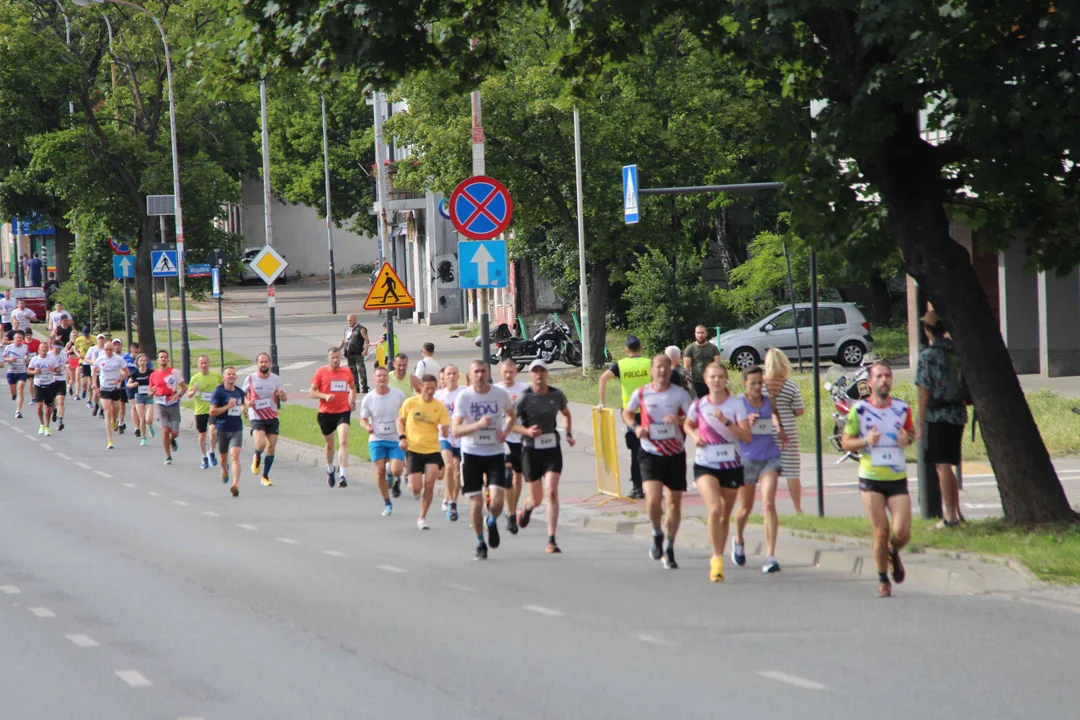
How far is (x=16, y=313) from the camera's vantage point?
4756 cm

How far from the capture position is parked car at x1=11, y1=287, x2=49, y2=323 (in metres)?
60.8

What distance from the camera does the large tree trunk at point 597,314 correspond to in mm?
35688

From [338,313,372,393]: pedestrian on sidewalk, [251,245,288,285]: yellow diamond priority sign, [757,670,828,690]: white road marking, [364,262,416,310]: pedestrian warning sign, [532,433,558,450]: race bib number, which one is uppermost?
[251,245,288,285]: yellow diamond priority sign

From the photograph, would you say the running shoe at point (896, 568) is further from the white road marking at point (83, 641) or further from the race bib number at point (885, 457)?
the white road marking at point (83, 641)

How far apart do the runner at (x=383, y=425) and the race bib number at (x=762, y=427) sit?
534cm

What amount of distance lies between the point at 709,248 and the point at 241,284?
3922cm

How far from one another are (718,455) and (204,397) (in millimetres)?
11777

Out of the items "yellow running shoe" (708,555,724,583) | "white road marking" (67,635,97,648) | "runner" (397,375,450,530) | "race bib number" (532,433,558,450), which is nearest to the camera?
"white road marking" (67,635,97,648)

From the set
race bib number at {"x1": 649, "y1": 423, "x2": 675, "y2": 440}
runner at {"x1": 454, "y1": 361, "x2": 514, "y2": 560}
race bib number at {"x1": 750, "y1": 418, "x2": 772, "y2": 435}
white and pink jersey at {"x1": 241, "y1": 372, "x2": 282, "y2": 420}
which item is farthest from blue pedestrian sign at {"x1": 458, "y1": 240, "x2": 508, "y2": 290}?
white and pink jersey at {"x1": 241, "y1": 372, "x2": 282, "y2": 420}

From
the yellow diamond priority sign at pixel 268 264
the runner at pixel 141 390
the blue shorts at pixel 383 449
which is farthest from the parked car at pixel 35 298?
the blue shorts at pixel 383 449

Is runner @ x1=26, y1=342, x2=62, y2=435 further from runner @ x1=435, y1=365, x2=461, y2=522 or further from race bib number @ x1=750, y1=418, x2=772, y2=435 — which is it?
race bib number @ x1=750, y1=418, x2=772, y2=435

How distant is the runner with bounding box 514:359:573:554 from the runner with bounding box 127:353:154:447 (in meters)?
13.6

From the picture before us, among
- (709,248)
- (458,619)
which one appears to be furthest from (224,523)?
(709,248)

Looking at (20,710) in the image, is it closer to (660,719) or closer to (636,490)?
(660,719)
